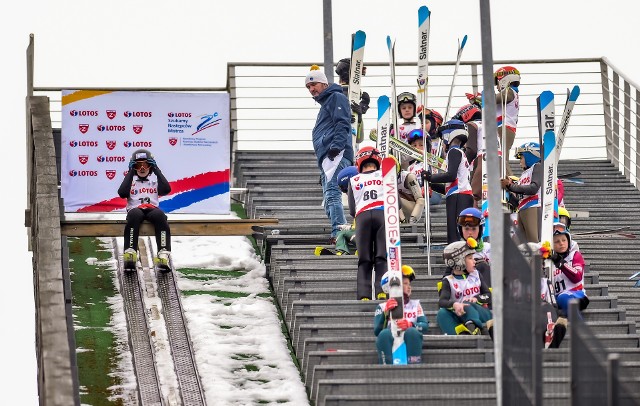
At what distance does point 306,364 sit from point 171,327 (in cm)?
211

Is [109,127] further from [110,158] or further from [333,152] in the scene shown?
[333,152]

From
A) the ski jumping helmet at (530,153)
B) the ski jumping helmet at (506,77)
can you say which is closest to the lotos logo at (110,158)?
the ski jumping helmet at (506,77)

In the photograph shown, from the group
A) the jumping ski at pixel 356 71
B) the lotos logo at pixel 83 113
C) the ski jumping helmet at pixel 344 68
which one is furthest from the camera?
the ski jumping helmet at pixel 344 68

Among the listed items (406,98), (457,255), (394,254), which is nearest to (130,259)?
(406,98)

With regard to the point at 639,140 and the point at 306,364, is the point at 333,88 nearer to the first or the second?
the point at 306,364

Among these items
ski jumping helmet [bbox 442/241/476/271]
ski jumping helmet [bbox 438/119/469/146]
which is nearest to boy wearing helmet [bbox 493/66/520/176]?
ski jumping helmet [bbox 438/119/469/146]

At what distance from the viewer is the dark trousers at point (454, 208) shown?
20.1 m

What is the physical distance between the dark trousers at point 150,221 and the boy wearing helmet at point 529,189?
4071 mm

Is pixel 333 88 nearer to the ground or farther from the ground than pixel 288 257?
farther from the ground

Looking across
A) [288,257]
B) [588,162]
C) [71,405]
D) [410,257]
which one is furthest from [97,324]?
[588,162]

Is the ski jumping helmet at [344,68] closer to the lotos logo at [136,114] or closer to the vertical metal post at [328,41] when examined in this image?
the vertical metal post at [328,41]

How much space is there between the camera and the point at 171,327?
19078mm

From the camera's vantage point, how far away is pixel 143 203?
21.0 meters

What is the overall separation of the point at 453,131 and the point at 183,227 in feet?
12.0
